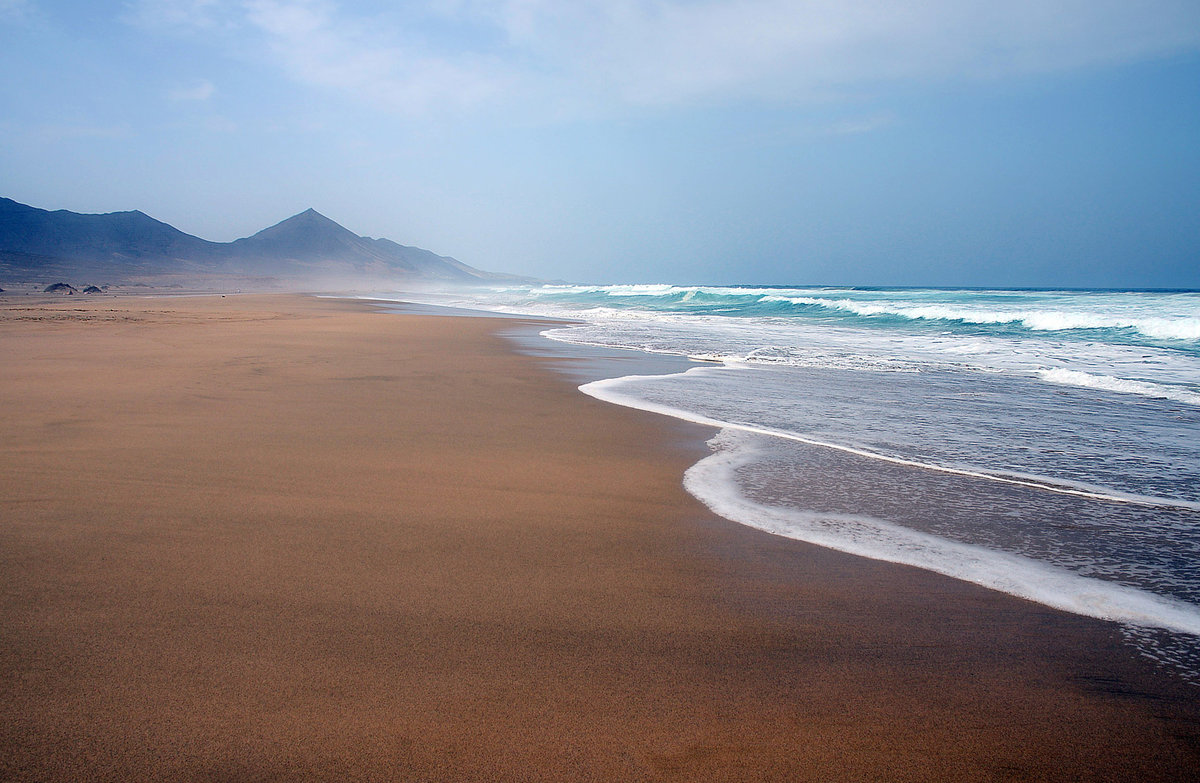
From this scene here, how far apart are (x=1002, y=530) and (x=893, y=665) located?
144 centimetres

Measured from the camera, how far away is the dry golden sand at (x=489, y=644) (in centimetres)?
144

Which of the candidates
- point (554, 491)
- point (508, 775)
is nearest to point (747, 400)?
point (554, 491)

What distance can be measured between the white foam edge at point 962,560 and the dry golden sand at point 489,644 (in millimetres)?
136

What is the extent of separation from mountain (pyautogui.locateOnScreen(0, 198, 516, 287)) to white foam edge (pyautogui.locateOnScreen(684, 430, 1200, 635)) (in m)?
69.4

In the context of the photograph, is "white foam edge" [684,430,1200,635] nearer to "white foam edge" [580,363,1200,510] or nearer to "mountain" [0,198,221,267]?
"white foam edge" [580,363,1200,510]

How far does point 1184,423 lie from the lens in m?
5.38

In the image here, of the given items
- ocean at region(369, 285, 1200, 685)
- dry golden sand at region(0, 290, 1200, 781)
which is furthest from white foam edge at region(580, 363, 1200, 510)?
dry golden sand at region(0, 290, 1200, 781)

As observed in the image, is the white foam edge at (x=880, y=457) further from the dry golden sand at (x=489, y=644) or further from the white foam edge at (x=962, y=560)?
the dry golden sand at (x=489, y=644)

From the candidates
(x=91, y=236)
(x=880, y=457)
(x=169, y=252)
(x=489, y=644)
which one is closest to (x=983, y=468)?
(x=880, y=457)

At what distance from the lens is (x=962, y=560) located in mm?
2572

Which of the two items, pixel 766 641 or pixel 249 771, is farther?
pixel 766 641

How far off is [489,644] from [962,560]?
1.88 meters

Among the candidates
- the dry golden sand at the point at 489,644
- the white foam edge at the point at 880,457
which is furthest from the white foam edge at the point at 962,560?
the white foam edge at the point at 880,457

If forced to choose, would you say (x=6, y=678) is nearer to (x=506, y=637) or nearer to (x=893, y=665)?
(x=506, y=637)
